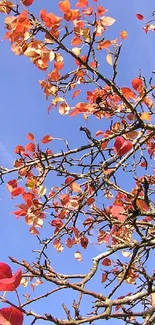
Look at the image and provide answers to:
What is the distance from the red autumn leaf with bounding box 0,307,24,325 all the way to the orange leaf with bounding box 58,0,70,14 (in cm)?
278

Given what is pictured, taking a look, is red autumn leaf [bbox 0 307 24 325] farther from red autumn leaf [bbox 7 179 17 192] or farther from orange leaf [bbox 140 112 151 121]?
red autumn leaf [bbox 7 179 17 192]

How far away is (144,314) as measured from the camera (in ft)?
6.52

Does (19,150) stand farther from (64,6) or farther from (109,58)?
(64,6)

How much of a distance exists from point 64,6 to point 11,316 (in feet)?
9.32

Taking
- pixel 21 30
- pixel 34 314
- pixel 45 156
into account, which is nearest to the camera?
pixel 34 314

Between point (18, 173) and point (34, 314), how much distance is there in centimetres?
263

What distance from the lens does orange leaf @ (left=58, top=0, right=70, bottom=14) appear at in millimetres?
3543

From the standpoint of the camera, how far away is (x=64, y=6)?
356cm

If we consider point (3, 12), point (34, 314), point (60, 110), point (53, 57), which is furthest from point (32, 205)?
point (34, 314)

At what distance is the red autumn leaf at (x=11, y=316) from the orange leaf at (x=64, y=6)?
9.11 feet

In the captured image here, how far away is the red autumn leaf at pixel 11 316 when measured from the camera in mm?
1422

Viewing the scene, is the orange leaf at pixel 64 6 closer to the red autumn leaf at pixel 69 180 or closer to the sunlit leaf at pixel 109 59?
the sunlit leaf at pixel 109 59

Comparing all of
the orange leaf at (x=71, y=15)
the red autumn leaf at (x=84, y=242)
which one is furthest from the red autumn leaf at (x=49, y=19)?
the red autumn leaf at (x=84, y=242)

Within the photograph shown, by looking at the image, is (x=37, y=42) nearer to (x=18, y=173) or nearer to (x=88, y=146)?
(x=88, y=146)
